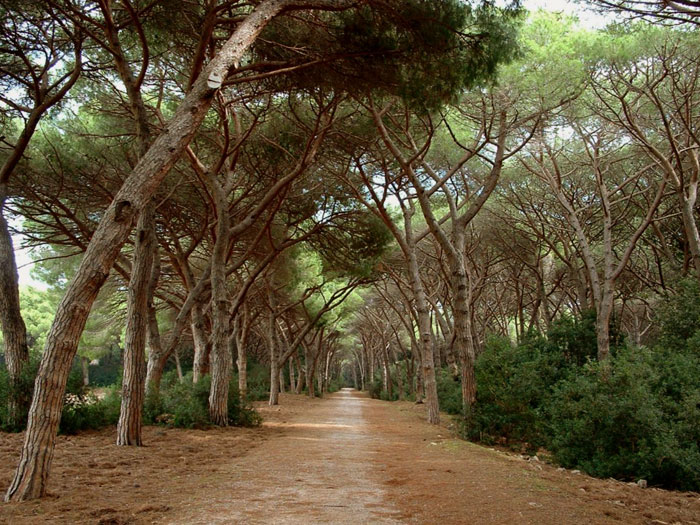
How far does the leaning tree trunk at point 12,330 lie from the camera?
24.6 ft

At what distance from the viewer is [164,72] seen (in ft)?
32.1

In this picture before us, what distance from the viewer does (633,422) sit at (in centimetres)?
593

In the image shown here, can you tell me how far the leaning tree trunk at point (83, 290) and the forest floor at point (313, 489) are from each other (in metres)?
0.33

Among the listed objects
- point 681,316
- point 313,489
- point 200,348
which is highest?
point 681,316

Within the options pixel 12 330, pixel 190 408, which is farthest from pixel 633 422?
pixel 12 330

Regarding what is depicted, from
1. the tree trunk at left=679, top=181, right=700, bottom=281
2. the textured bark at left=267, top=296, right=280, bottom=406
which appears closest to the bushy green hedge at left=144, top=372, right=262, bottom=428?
the textured bark at left=267, top=296, right=280, bottom=406

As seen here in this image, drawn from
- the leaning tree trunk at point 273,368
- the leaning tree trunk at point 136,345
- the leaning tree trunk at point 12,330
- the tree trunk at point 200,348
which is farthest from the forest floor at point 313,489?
the leaning tree trunk at point 273,368

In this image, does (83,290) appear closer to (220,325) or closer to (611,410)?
(220,325)

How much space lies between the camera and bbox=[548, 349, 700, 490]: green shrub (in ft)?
17.9

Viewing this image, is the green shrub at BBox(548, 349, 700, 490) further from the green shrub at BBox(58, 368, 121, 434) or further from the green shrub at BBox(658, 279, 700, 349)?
the green shrub at BBox(58, 368, 121, 434)

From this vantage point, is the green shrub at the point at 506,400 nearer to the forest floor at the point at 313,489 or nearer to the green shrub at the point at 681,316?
the forest floor at the point at 313,489

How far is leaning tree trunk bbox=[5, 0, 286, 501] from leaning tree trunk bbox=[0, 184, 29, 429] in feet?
14.4

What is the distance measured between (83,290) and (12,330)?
481 centimetres

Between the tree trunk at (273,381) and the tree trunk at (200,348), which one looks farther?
the tree trunk at (273,381)
